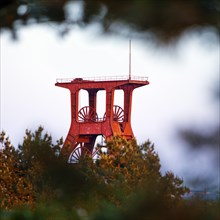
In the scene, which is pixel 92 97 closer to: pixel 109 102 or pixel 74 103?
pixel 74 103

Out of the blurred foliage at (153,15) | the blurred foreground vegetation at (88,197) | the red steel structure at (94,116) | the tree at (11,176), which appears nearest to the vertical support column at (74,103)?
the red steel structure at (94,116)

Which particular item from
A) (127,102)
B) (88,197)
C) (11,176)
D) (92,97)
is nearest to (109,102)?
(127,102)

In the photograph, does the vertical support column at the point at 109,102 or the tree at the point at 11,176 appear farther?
the vertical support column at the point at 109,102

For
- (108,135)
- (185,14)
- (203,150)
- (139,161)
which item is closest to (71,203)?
(203,150)

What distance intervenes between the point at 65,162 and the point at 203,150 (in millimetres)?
633

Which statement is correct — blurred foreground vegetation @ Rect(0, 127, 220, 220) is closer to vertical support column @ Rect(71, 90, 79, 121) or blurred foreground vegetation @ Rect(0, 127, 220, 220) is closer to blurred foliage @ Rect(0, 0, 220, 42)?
blurred foliage @ Rect(0, 0, 220, 42)

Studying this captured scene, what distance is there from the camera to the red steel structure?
4358 cm

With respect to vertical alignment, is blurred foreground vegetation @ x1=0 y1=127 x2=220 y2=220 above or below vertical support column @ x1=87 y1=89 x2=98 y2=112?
below

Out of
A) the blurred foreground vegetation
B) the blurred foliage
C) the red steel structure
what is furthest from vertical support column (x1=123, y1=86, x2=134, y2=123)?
the blurred foliage

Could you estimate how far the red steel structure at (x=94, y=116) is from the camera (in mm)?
43584

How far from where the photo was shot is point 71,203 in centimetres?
354

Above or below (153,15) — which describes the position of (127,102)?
above

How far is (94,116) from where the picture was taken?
44.9m

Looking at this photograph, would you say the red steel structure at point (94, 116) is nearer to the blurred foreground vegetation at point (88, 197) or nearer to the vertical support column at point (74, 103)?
the vertical support column at point (74, 103)
